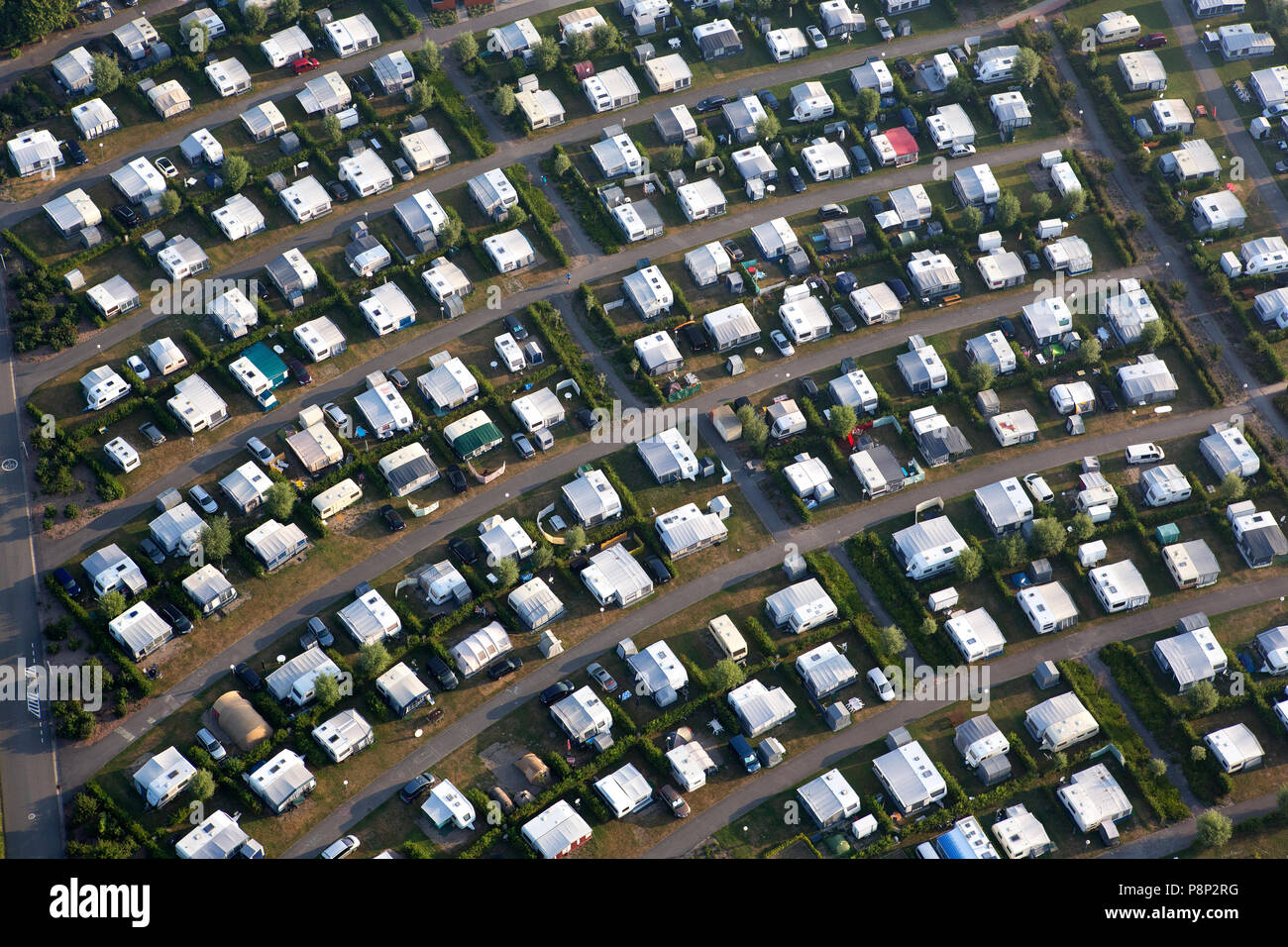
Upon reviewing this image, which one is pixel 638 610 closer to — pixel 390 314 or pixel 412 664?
pixel 412 664

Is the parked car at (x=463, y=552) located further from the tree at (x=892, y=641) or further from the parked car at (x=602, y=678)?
the tree at (x=892, y=641)

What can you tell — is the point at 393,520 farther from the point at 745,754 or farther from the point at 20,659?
the point at 745,754

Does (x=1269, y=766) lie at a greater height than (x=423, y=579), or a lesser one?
lesser

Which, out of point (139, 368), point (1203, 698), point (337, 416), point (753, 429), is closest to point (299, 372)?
point (337, 416)

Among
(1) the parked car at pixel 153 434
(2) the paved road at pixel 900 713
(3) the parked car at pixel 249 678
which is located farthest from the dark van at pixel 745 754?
(1) the parked car at pixel 153 434

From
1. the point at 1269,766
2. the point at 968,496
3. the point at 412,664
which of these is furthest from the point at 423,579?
the point at 1269,766
